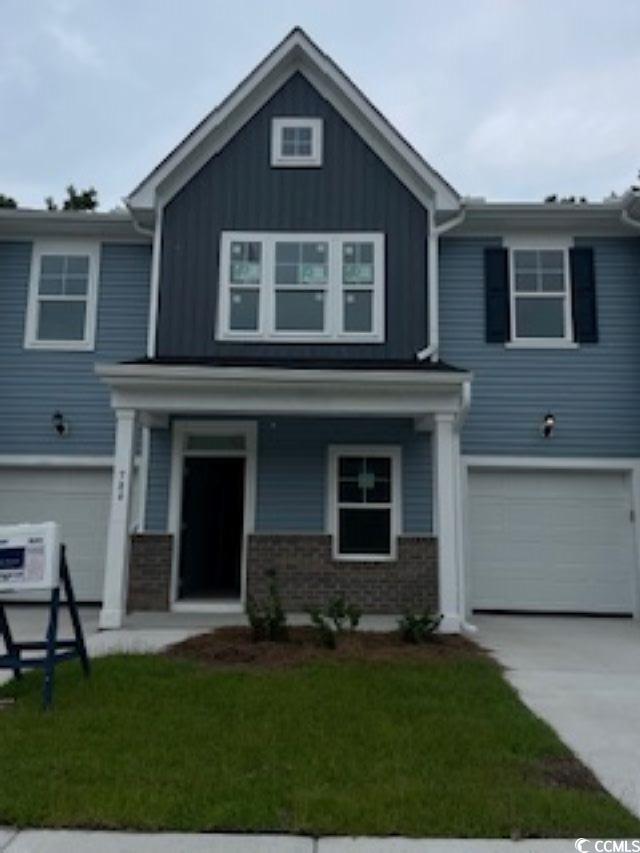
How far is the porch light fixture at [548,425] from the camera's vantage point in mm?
11180

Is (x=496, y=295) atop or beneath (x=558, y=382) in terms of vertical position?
atop

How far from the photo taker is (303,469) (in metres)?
10.8

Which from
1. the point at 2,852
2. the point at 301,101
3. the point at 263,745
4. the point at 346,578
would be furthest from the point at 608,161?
the point at 2,852

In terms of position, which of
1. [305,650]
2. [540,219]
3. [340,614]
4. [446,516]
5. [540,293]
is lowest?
[305,650]

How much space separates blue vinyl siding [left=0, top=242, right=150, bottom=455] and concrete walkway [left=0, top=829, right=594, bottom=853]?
859 centimetres

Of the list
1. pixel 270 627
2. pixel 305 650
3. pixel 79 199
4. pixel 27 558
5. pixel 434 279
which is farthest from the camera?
pixel 79 199

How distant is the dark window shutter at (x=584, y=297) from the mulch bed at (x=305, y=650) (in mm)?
5391

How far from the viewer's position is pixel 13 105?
57.3 ft

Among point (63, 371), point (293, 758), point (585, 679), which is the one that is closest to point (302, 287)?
point (63, 371)

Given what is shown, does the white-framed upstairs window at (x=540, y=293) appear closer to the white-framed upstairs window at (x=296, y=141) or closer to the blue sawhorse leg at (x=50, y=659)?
the white-framed upstairs window at (x=296, y=141)

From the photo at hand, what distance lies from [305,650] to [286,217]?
21.6 feet

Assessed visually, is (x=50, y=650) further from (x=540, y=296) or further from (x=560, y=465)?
(x=540, y=296)

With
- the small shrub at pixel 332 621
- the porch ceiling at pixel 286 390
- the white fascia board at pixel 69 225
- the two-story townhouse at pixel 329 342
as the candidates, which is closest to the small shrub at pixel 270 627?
the small shrub at pixel 332 621

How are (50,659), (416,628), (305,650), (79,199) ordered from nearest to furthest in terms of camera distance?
(50,659), (305,650), (416,628), (79,199)
